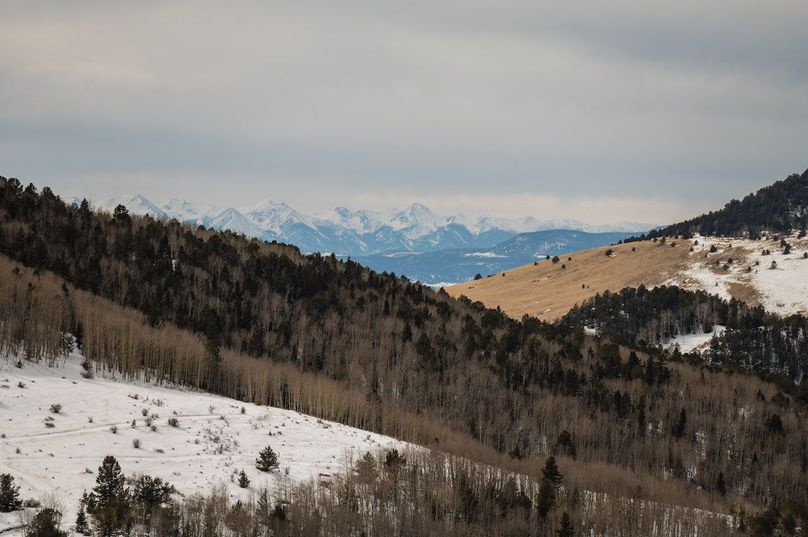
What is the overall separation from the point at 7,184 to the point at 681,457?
4390 inches

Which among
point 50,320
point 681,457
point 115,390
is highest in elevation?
point 50,320

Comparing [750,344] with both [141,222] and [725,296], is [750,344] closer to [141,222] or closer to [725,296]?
[725,296]

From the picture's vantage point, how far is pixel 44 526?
773 inches

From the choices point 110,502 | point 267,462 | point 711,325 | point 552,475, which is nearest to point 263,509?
point 267,462

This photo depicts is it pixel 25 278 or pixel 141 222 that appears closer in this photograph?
pixel 25 278

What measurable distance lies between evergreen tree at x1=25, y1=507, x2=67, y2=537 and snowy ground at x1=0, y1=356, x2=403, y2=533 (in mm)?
1483

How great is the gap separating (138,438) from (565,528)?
882 inches

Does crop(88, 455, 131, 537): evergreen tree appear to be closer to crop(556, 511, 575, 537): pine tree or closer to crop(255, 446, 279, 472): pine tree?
crop(255, 446, 279, 472): pine tree

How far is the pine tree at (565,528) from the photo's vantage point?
32094mm

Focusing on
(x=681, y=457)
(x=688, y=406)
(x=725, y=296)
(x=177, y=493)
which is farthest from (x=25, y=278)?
(x=725, y=296)

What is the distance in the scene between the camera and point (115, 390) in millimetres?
39344

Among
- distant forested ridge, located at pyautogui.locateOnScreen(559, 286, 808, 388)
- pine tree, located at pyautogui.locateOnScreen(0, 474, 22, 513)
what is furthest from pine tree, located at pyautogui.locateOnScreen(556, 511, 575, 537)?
distant forested ridge, located at pyautogui.locateOnScreen(559, 286, 808, 388)

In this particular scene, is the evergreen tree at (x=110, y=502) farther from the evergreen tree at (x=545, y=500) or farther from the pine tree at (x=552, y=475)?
the pine tree at (x=552, y=475)

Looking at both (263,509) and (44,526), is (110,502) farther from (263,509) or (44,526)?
(263,509)
